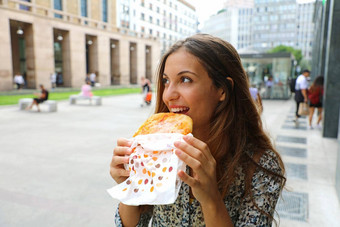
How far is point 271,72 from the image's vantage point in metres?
20.5

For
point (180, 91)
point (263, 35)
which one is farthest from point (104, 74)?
point (263, 35)

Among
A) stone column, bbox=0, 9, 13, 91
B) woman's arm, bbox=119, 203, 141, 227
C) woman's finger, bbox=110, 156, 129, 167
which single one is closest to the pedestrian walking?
woman's arm, bbox=119, 203, 141, 227

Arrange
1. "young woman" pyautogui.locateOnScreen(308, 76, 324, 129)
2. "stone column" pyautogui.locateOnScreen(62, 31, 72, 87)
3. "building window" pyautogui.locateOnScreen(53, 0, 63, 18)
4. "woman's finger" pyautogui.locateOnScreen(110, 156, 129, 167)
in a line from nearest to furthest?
1. "woman's finger" pyautogui.locateOnScreen(110, 156, 129, 167)
2. "young woman" pyautogui.locateOnScreen(308, 76, 324, 129)
3. "building window" pyautogui.locateOnScreen(53, 0, 63, 18)
4. "stone column" pyautogui.locateOnScreen(62, 31, 72, 87)

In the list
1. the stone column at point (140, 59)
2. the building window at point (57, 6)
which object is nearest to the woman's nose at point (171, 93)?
the building window at point (57, 6)

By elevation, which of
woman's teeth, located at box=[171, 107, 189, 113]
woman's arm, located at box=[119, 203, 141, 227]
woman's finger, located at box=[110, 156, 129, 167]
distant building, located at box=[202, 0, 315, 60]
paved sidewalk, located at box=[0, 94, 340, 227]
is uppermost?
distant building, located at box=[202, 0, 315, 60]

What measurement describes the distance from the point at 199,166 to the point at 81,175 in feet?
14.7

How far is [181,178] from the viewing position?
1.00 metres

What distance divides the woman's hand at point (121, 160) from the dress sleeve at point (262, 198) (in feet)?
1.84

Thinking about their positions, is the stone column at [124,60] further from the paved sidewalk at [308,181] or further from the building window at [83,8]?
the paved sidewalk at [308,181]

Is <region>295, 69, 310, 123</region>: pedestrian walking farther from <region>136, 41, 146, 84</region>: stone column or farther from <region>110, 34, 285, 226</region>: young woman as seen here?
<region>136, 41, 146, 84</region>: stone column

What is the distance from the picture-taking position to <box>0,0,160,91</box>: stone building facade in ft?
79.4

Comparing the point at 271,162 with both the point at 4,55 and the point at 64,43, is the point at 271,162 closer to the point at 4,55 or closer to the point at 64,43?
the point at 4,55

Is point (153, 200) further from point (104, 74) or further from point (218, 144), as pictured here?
point (104, 74)

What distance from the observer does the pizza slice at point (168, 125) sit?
3.93 feet
